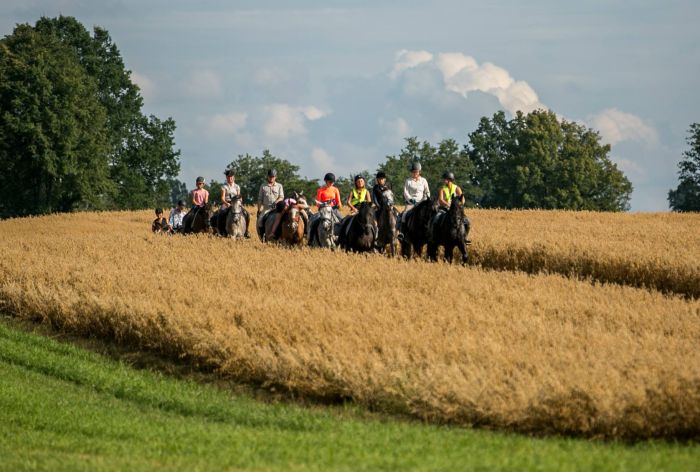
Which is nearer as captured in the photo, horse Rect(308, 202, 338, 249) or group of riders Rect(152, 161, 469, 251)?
group of riders Rect(152, 161, 469, 251)

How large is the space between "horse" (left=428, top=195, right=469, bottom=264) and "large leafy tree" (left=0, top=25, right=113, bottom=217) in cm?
4705

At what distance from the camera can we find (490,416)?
13.8 metres

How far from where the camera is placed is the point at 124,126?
8569 centimetres

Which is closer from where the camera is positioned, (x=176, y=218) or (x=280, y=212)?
(x=280, y=212)

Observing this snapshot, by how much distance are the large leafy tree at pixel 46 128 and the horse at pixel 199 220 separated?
34.7 m

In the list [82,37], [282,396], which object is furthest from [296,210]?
[82,37]

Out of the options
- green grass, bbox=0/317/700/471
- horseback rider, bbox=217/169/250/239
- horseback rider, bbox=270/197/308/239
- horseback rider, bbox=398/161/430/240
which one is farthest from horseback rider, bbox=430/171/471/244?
green grass, bbox=0/317/700/471

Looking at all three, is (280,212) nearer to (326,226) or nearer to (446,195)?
(326,226)

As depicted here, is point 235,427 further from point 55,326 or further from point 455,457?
point 55,326

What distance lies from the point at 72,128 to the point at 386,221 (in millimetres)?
47382

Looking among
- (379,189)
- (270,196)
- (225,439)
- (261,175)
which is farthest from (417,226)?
(261,175)

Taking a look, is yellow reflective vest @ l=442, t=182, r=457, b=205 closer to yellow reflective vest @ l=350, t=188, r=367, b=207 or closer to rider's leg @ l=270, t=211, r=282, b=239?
yellow reflective vest @ l=350, t=188, r=367, b=207

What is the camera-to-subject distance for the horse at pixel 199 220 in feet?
127

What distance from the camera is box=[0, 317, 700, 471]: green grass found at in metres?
12.0
